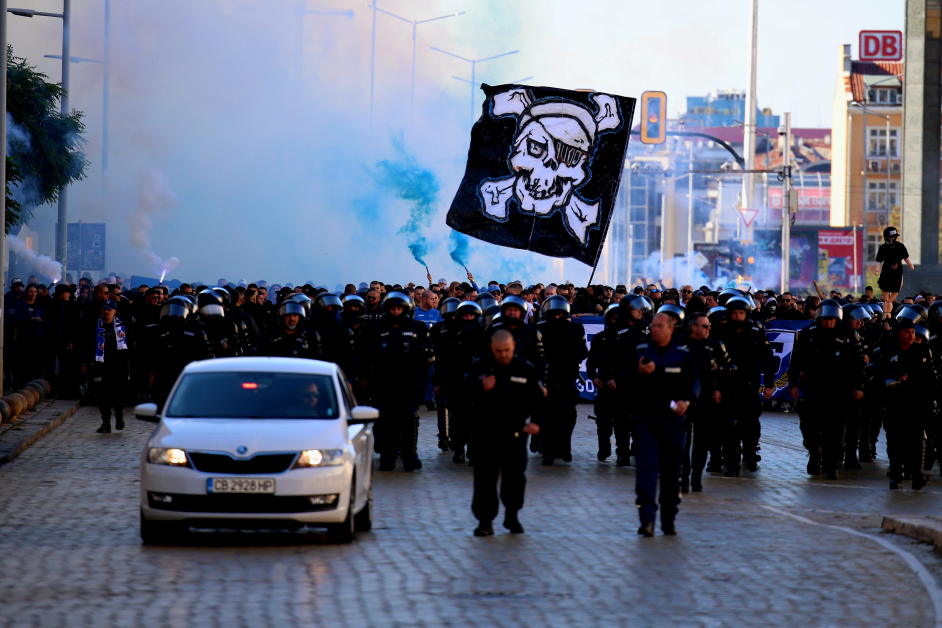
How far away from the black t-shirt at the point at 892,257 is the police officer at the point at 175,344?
12.5m

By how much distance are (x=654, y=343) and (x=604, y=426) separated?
5.30 m

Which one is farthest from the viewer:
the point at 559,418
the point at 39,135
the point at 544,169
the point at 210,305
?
the point at 39,135

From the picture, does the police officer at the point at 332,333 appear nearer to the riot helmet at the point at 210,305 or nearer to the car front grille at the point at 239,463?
the riot helmet at the point at 210,305

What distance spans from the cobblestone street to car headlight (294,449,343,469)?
0.59 meters

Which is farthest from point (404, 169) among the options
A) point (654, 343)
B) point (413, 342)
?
point (654, 343)

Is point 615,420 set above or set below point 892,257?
below

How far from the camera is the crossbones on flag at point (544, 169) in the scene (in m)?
18.1

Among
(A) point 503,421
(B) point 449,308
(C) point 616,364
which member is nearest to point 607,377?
(C) point 616,364

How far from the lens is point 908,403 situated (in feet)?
46.0

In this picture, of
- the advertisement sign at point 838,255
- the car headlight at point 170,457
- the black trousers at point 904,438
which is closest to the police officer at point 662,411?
the car headlight at point 170,457

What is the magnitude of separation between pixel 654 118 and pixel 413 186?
2081cm

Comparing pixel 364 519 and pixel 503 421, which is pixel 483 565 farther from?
pixel 503 421

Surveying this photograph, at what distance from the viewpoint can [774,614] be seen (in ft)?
24.3

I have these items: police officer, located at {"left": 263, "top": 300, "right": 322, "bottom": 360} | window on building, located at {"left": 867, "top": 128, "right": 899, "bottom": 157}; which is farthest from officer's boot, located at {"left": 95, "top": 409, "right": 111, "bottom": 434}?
window on building, located at {"left": 867, "top": 128, "right": 899, "bottom": 157}
